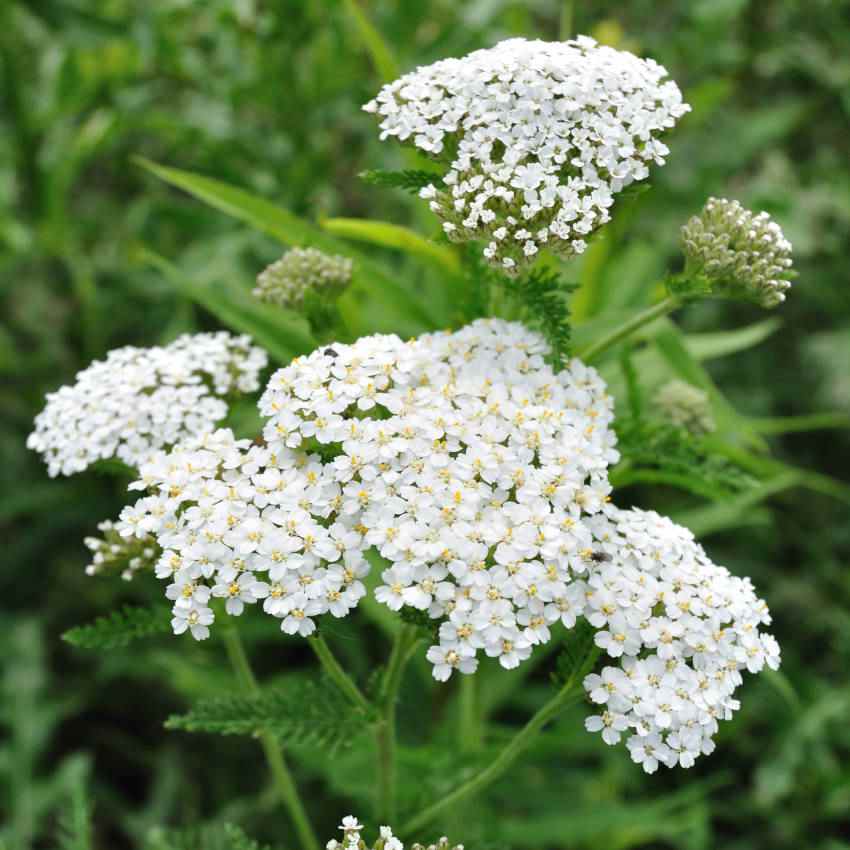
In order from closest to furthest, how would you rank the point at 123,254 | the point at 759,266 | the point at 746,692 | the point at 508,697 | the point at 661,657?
the point at 661,657 < the point at 759,266 < the point at 508,697 < the point at 746,692 < the point at 123,254

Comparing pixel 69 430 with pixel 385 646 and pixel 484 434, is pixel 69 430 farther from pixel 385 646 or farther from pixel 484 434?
pixel 385 646

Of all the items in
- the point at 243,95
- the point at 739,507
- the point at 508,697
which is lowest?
the point at 508,697

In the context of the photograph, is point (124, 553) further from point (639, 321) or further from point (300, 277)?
point (639, 321)

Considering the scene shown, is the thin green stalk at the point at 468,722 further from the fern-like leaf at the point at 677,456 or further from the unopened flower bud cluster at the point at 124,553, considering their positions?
the unopened flower bud cluster at the point at 124,553

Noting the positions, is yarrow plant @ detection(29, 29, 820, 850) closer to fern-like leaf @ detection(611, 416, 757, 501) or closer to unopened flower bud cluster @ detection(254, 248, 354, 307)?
fern-like leaf @ detection(611, 416, 757, 501)

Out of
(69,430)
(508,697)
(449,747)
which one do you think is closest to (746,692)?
(508,697)

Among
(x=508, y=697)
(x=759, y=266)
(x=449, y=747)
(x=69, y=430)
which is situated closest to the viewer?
(x=759, y=266)

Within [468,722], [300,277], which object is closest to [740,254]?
[300,277]

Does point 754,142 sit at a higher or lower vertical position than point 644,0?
lower
